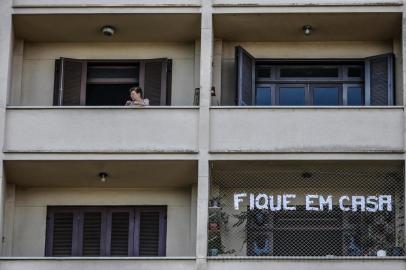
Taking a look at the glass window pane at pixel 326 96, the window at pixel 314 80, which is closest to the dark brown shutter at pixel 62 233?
the window at pixel 314 80

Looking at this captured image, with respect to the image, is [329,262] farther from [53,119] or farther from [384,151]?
[53,119]

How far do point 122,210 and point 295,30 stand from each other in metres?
5.32

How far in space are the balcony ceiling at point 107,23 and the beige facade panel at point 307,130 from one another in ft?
7.56

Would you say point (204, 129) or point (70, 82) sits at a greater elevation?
point (70, 82)

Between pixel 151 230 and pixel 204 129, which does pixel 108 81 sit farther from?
pixel 151 230

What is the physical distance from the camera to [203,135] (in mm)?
26859

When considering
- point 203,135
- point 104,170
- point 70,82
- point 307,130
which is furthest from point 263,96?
point 70,82

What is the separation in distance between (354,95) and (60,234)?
6974mm

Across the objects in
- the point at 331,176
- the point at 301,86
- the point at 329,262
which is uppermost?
the point at 301,86

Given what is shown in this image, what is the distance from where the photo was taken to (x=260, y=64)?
28984 millimetres

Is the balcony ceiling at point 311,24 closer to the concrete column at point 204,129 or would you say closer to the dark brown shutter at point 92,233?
the concrete column at point 204,129

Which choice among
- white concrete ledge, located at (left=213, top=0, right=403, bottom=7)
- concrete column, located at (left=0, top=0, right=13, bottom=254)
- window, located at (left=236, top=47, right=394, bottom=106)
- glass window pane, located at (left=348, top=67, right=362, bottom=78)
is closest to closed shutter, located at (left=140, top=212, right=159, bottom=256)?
concrete column, located at (left=0, top=0, right=13, bottom=254)

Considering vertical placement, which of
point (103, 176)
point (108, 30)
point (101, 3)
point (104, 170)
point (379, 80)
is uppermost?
point (101, 3)

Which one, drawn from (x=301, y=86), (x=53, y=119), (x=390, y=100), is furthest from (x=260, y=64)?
(x=53, y=119)
